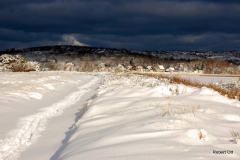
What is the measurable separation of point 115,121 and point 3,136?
259 cm

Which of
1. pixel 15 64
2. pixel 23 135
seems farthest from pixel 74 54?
pixel 23 135

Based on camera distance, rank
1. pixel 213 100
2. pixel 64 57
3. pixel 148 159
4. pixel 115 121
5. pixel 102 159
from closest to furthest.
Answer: pixel 148 159
pixel 102 159
pixel 115 121
pixel 213 100
pixel 64 57

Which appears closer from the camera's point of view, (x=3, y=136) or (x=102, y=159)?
(x=102, y=159)

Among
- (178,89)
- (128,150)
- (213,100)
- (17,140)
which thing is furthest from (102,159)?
(178,89)

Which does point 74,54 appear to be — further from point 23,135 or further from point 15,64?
point 23,135

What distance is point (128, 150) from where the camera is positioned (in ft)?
12.7

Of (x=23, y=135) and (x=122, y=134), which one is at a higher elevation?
(x=122, y=134)

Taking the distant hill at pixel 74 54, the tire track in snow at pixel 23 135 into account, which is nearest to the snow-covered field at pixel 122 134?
the tire track in snow at pixel 23 135

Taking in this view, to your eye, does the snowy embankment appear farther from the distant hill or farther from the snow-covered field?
the distant hill

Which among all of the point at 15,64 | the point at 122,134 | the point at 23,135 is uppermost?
the point at 15,64

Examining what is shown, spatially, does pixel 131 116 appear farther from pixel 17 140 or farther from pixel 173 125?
pixel 17 140

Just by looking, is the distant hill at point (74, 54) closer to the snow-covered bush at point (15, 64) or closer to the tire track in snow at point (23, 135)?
the snow-covered bush at point (15, 64)

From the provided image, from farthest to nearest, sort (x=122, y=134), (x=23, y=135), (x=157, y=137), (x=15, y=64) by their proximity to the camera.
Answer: (x=15, y=64) < (x=23, y=135) < (x=122, y=134) < (x=157, y=137)

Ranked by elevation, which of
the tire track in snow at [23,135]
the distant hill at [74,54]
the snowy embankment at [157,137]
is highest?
the distant hill at [74,54]
